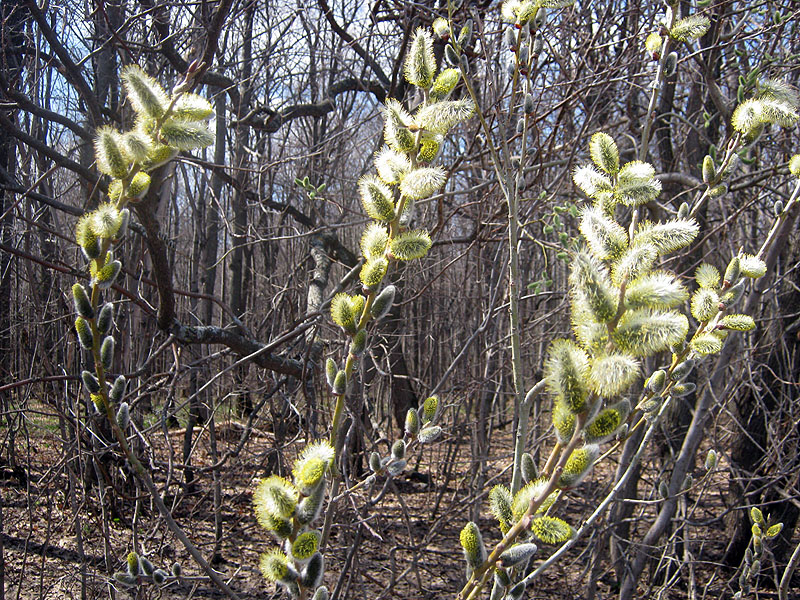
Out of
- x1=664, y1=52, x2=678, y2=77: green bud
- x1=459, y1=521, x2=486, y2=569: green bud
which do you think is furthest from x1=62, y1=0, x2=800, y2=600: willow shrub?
x1=664, y1=52, x2=678, y2=77: green bud

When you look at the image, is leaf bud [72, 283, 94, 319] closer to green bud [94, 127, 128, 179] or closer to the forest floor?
green bud [94, 127, 128, 179]

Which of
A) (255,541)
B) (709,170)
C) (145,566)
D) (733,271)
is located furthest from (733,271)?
(255,541)

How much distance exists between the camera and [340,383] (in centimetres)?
97

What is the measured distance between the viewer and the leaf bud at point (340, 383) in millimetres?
959

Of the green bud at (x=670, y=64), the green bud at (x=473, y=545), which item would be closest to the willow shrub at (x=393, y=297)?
the green bud at (x=473, y=545)

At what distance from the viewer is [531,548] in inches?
32.0

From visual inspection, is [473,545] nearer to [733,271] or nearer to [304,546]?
[304,546]

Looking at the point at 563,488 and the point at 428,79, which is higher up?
the point at 428,79

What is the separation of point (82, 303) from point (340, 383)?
0.43 m

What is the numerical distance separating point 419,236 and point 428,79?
0.27m

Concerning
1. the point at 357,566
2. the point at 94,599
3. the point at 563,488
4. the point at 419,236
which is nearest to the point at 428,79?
the point at 419,236

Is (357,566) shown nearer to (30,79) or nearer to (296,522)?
(296,522)

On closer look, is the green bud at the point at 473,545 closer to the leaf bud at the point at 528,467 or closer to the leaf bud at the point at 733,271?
the leaf bud at the point at 528,467

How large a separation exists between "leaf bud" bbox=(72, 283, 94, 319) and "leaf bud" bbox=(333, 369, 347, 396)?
0.41 m
